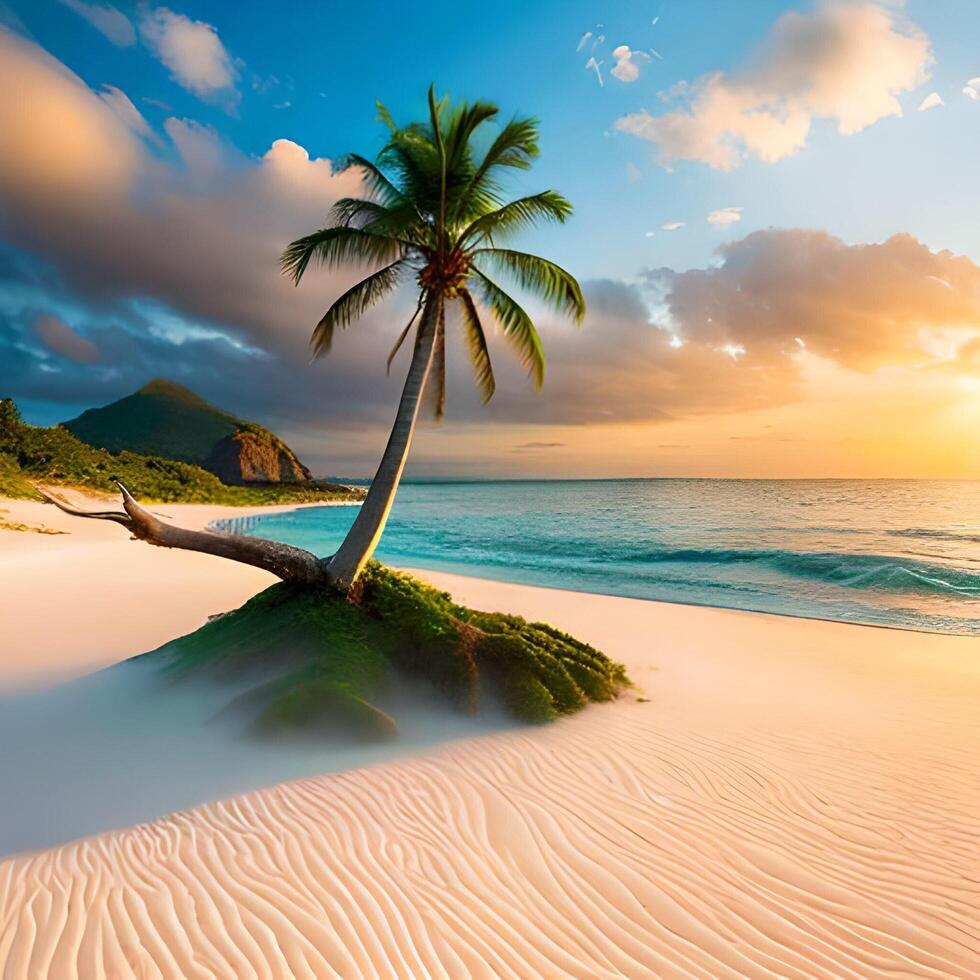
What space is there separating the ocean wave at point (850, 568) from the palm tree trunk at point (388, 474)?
1924 centimetres

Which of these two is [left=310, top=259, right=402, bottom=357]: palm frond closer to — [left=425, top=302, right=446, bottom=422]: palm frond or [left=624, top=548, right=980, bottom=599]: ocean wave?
[left=425, top=302, right=446, bottom=422]: palm frond

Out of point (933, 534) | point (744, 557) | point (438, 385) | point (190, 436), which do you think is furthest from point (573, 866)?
point (190, 436)

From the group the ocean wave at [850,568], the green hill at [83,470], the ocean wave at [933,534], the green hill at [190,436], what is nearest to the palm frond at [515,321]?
the ocean wave at [850,568]

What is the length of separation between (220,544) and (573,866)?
597 cm

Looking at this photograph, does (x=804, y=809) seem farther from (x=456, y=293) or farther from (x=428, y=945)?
(x=456, y=293)

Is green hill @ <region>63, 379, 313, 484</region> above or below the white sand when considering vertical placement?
above

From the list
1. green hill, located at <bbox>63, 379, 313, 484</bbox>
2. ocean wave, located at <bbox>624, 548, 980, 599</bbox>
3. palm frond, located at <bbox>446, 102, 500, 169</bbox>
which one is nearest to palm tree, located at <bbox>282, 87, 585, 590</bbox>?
palm frond, located at <bbox>446, 102, 500, 169</bbox>

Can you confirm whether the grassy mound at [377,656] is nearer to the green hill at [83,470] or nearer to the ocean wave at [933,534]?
the green hill at [83,470]

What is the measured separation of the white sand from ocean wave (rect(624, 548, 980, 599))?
15.1 meters

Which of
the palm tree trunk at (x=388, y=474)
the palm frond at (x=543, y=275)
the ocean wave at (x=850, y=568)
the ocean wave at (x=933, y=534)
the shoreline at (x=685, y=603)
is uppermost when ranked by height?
Result: the palm frond at (x=543, y=275)

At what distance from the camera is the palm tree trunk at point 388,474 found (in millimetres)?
8141

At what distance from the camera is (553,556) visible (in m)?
29.4

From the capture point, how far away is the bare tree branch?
283 inches

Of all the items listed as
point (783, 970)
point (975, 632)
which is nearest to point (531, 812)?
point (783, 970)
